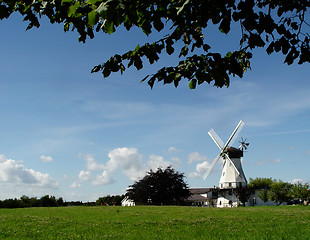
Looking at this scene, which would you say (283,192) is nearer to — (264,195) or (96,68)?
(264,195)

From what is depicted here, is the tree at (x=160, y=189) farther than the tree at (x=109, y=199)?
No

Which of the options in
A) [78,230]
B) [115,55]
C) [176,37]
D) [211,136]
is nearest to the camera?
[115,55]

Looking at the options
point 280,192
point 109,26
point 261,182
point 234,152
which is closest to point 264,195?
point 280,192

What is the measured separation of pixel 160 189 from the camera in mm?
49062

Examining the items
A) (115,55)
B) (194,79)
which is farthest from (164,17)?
(194,79)

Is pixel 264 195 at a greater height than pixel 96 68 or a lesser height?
lesser

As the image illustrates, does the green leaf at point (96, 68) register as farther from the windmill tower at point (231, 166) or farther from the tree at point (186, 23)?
the windmill tower at point (231, 166)

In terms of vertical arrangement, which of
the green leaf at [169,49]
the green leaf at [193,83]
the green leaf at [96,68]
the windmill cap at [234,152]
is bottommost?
the green leaf at [193,83]

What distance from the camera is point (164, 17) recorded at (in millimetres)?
7535

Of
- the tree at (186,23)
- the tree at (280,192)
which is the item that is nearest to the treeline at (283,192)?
the tree at (280,192)

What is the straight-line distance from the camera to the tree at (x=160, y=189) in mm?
49062

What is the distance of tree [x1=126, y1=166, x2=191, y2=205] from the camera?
4906 cm

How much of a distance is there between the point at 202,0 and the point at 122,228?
40.9 feet

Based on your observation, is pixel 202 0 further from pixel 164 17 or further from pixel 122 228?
pixel 122 228
